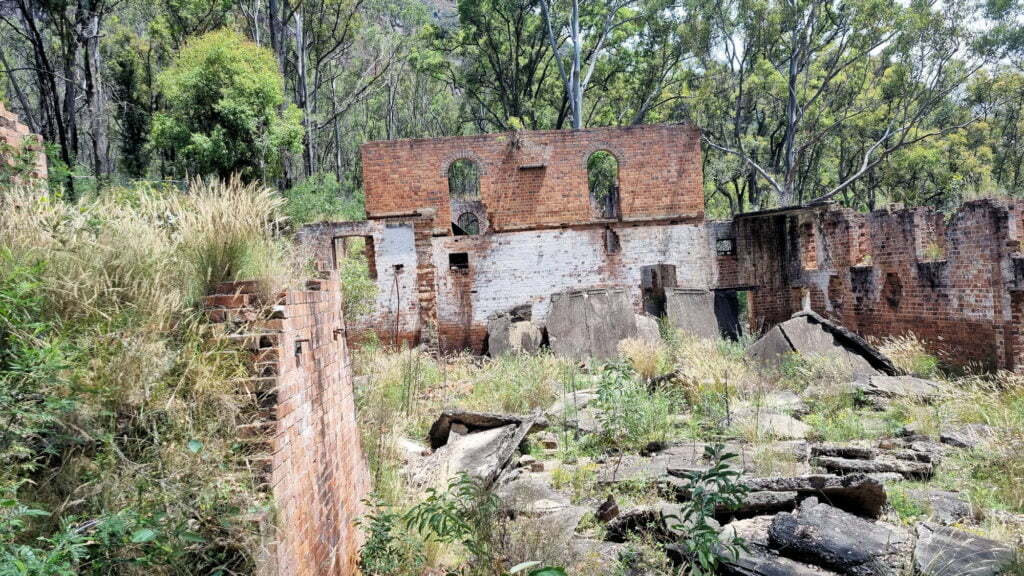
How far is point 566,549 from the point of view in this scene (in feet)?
14.1

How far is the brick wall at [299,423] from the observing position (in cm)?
281

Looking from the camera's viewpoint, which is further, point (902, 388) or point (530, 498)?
point (902, 388)

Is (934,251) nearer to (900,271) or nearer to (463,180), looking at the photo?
(900,271)

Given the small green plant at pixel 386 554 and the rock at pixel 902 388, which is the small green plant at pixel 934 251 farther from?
the small green plant at pixel 386 554

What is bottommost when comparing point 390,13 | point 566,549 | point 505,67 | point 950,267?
point 566,549

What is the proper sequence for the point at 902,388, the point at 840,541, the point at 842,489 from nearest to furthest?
the point at 840,541 < the point at 842,489 < the point at 902,388

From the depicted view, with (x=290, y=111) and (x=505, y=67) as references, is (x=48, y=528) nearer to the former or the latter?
(x=290, y=111)

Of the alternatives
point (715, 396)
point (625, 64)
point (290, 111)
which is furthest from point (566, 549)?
point (625, 64)

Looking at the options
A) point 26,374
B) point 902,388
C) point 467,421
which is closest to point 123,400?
point 26,374

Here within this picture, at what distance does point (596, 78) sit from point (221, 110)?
15438 millimetres

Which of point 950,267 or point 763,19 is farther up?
point 763,19

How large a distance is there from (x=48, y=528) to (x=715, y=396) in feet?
24.8

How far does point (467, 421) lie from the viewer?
753 centimetres

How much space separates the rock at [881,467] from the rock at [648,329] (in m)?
6.28
